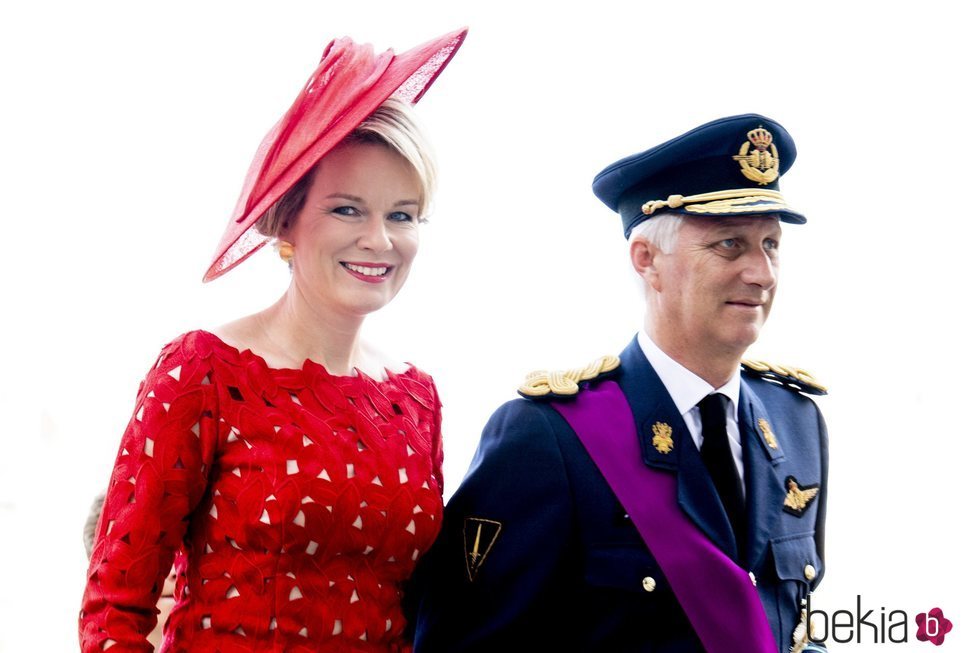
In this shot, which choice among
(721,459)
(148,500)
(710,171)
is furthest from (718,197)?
(148,500)

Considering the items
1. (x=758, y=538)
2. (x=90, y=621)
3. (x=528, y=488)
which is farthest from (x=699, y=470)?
(x=90, y=621)

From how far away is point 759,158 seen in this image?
183 cm

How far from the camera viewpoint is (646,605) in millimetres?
1704

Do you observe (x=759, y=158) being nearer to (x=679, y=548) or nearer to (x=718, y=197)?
(x=718, y=197)

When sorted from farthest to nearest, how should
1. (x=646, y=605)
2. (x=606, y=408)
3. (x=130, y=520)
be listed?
(x=606, y=408), (x=646, y=605), (x=130, y=520)

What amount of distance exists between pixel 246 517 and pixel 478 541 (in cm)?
37

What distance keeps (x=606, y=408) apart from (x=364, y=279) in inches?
17.0

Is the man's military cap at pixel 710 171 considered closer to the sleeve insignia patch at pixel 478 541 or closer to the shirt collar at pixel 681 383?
the shirt collar at pixel 681 383

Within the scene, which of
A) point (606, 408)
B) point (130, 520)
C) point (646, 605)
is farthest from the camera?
point (606, 408)

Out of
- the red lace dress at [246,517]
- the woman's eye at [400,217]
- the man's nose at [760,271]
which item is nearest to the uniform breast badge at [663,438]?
the man's nose at [760,271]

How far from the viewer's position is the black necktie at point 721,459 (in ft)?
5.91

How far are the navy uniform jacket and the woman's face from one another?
0.30 metres

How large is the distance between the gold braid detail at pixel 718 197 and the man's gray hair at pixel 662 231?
15 mm

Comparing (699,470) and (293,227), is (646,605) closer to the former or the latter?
(699,470)
